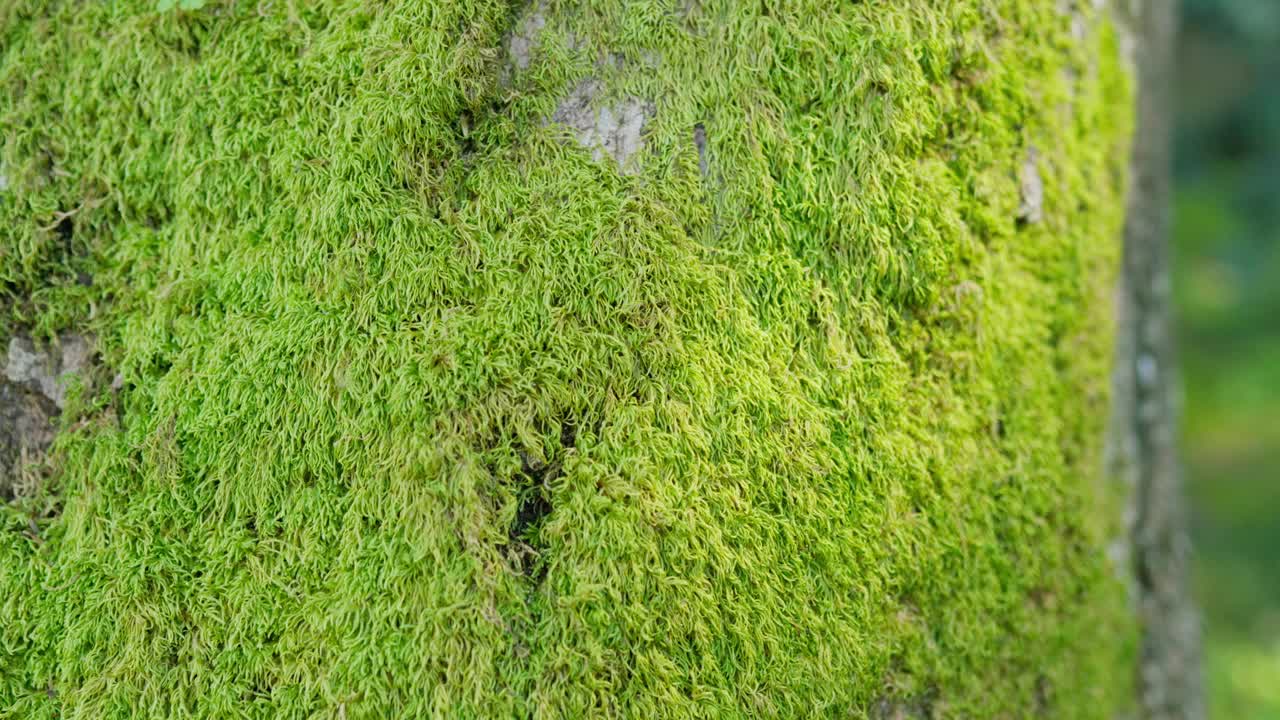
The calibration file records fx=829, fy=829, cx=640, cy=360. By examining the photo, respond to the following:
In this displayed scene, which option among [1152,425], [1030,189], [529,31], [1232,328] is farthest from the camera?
[1232,328]

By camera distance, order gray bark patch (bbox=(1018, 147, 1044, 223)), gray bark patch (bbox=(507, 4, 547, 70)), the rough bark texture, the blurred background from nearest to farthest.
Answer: gray bark patch (bbox=(507, 4, 547, 70)) < gray bark patch (bbox=(1018, 147, 1044, 223)) < the rough bark texture < the blurred background

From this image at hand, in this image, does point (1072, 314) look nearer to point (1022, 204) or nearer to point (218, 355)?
point (1022, 204)

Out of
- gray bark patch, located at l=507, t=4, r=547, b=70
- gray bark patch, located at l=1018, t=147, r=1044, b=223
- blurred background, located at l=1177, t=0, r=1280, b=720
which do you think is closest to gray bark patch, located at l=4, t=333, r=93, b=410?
gray bark patch, located at l=507, t=4, r=547, b=70

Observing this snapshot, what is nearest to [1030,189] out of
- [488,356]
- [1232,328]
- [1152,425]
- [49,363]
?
[1152,425]

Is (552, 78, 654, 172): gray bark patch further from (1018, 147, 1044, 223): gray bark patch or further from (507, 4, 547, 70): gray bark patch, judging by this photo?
(1018, 147, 1044, 223): gray bark patch

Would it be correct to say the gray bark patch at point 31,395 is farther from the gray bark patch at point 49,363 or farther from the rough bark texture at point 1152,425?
the rough bark texture at point 1152,425

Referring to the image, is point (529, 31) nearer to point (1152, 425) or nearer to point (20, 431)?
point (20, 431)
